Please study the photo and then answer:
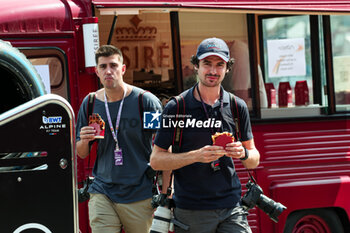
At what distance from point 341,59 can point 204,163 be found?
2.97m

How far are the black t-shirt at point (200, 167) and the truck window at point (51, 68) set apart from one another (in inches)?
65.3

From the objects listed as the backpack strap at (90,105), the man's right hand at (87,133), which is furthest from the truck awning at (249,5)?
the man's right hand at (87,133)

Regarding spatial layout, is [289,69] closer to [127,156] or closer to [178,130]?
[127,156]

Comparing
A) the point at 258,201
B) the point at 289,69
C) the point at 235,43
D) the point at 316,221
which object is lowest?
the point at 316,221

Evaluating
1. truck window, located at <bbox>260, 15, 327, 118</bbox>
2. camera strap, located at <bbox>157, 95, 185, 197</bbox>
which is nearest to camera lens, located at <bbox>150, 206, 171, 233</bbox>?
camera strap, located at <bbox>157, 95, 185, 197</bbox>

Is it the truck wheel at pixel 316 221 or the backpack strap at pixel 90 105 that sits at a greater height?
the backpack strap at pixel 90 105

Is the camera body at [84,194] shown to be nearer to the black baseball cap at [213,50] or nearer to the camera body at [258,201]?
the camera body at [258,201]

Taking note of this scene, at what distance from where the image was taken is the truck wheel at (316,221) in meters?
6.11

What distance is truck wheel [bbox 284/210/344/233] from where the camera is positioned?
611cm

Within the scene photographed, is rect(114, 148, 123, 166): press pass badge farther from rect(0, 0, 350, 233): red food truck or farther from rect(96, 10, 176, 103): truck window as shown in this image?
rect(96, 10, 176, 103): truck window

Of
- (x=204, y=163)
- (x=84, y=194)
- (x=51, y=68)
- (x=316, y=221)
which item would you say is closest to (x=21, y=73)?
(x=204, y=163)

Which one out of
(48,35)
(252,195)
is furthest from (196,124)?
(48,35)

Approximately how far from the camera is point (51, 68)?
536cm

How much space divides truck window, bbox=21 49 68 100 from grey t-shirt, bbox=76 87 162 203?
0.62m
